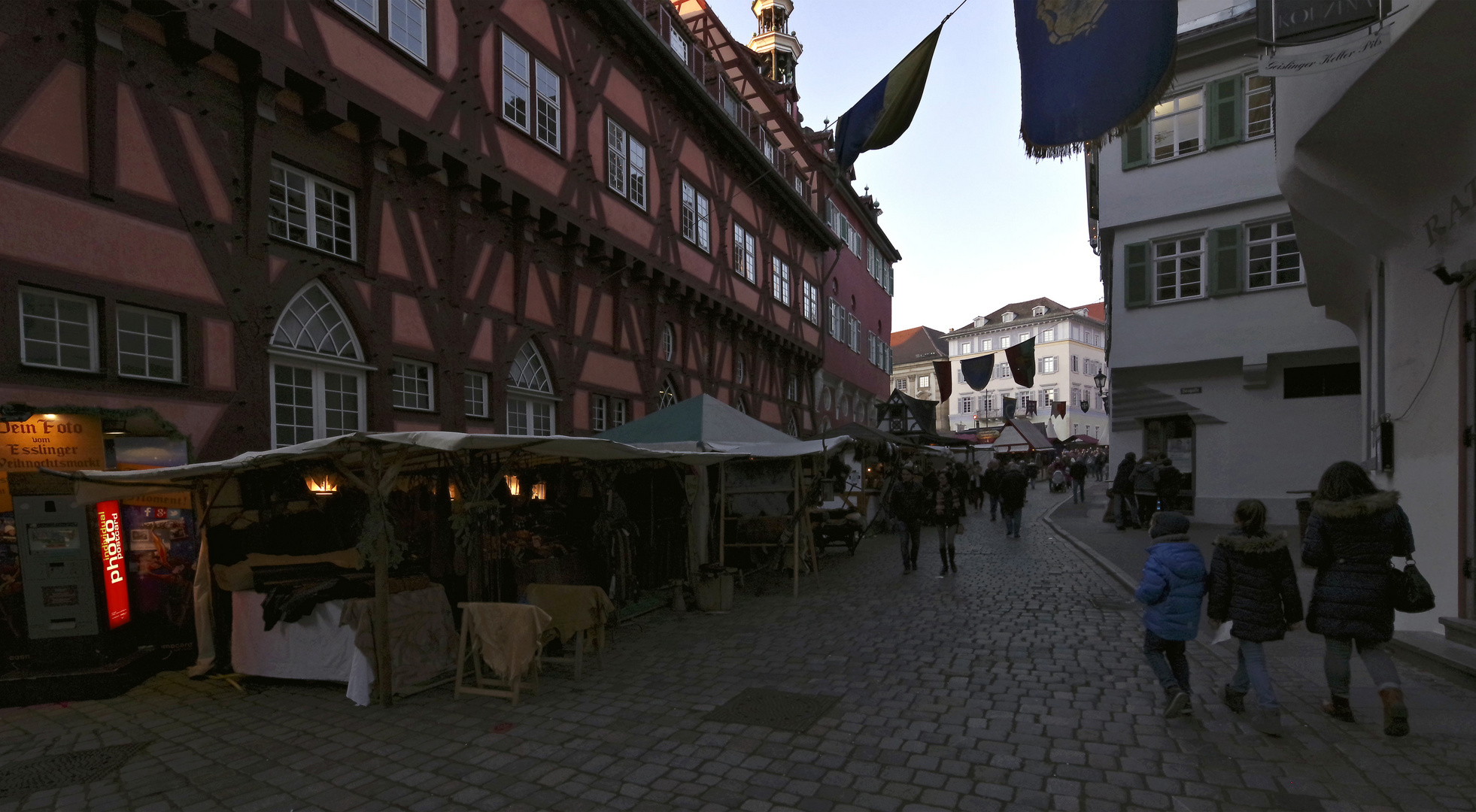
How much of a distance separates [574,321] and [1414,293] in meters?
11.9

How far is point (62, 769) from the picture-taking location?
505 cm

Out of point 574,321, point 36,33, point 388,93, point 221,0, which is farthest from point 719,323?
point 36,33

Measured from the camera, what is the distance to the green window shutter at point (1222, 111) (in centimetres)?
1725

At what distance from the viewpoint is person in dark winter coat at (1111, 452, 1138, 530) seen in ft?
57.6

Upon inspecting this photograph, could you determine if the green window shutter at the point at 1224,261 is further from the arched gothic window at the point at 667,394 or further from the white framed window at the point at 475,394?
the white framed window at the point at 475,394

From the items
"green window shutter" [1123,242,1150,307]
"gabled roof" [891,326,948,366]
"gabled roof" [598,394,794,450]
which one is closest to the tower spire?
"green window shutter" [1123,242,1150,307]

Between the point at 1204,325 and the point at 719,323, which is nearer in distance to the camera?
the point at 1204,325

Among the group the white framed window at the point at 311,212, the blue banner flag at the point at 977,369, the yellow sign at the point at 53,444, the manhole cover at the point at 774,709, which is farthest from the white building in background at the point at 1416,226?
the blue banner flag at the point at 977,369

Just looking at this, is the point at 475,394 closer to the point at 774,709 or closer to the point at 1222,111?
the point at 774,709

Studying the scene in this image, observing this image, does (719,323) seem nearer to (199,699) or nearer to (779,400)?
(779,400)

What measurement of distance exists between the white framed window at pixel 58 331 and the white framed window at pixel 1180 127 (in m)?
20.2

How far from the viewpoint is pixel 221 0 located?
8.15m

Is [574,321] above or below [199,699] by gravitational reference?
above

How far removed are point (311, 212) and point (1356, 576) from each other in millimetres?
10882
